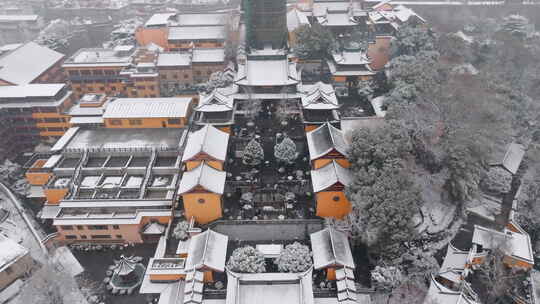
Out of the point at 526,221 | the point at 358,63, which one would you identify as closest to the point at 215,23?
the point at 358,63

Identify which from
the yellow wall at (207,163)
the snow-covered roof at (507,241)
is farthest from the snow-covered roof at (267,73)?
the snow-covered roof at (507,241)

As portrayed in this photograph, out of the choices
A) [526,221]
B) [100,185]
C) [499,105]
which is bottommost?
[526,221]

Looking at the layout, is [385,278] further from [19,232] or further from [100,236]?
[19,232]

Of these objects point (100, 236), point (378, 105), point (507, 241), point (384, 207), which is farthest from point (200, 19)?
point (507, 241)

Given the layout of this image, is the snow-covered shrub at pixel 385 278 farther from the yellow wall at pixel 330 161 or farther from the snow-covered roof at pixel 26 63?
the snow-covered roof at pixel 26 63

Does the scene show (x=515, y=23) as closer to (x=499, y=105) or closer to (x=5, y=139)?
(x=499, y=105)

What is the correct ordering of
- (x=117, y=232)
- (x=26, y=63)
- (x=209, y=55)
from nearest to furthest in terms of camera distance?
(x=117, y=232), (x=26, y=63), (x=209, y=55)
